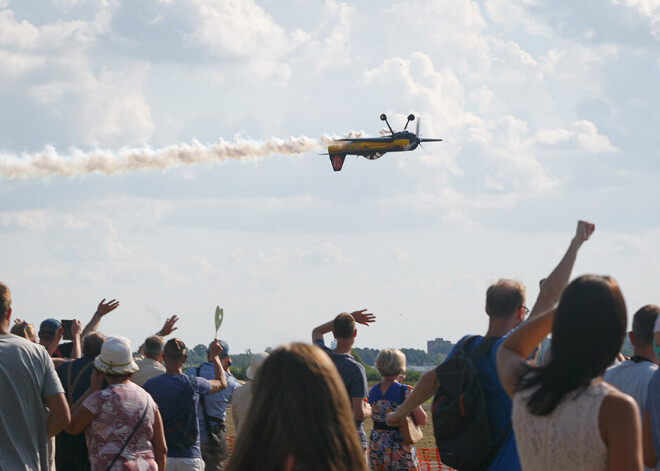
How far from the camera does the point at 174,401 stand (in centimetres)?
761

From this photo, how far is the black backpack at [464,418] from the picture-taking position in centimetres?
491

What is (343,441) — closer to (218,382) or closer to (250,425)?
(250,425)

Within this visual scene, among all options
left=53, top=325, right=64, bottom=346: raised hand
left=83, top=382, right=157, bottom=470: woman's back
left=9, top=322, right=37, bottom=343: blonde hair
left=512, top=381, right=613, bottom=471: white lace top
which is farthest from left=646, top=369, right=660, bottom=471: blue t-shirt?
left=53, top=325, right=64, bottom=346: raised hand

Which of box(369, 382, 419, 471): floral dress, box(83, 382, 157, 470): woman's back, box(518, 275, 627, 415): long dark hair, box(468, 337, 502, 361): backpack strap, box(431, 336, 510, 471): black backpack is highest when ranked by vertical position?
box(518, 275, 627, 415): long dark hair

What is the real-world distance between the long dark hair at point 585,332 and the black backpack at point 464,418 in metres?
1.42

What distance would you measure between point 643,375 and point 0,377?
400cm

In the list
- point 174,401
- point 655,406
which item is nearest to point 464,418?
point 655,406

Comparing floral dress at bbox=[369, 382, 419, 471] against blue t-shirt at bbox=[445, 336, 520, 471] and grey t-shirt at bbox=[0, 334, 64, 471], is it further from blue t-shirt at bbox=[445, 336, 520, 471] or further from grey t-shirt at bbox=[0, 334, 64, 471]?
grey t-shirt at bbox=[0, 334, 64, 471]

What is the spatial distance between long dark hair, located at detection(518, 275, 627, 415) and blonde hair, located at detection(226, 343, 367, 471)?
1.19 meters

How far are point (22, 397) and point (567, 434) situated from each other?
367 cm

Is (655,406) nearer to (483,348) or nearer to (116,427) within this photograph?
(483,348)

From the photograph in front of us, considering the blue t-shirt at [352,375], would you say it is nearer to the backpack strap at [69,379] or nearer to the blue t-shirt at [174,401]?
the blue t-shirt at [174,401]

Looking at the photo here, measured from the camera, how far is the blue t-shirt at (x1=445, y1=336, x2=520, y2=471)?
16.1ft

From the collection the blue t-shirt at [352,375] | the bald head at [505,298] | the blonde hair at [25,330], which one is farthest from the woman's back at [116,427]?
the bald head at [505,298]
